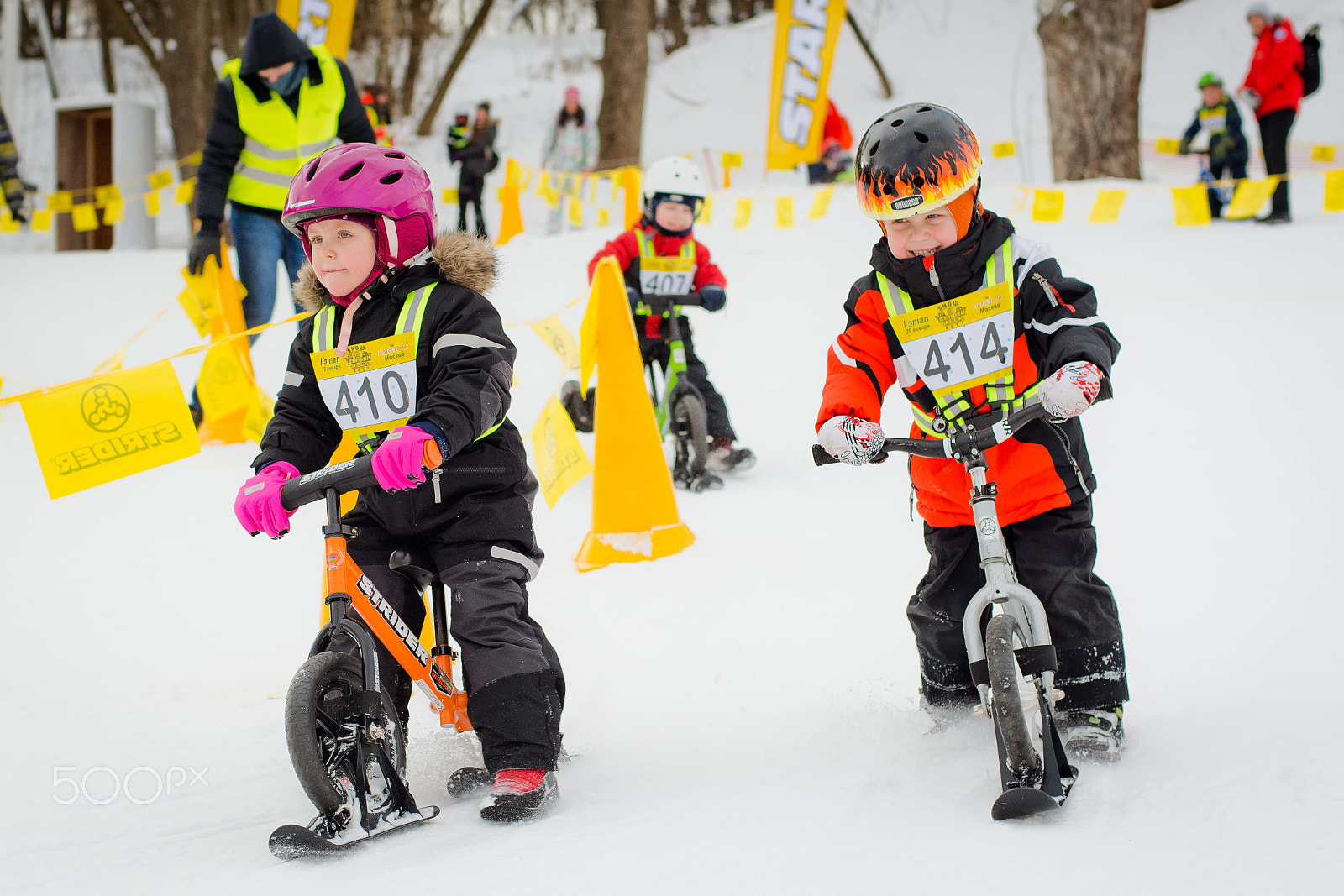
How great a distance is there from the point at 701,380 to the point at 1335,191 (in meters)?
7.79

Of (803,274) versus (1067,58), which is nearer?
(803,274)

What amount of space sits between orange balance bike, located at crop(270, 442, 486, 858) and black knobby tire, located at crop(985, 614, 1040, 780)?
51.9 inches

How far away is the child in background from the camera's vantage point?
12.9 m

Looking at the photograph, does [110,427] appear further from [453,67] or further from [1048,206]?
[453,67]

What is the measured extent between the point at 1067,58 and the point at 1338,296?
521 cm

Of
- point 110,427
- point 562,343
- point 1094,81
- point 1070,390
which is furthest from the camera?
point 1094,81

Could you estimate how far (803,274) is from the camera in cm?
1205

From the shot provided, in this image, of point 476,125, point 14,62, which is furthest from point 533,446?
point 14,62

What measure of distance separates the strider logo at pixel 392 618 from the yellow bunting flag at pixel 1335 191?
10917 millimetres

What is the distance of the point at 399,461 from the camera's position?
101 inches

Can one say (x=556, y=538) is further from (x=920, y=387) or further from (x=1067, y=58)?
(x=1067, y=58)

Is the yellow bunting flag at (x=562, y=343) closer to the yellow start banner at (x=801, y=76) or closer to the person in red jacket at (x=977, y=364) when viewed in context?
the person in red jacket at (x=977, y=364)

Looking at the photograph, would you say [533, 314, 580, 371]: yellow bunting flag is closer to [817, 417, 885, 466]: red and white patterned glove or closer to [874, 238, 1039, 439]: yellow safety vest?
[874, 238, 1039, 439]: yellow safety vest

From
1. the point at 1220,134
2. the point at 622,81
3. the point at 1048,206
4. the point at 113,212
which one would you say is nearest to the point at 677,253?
the point at 1048,206
